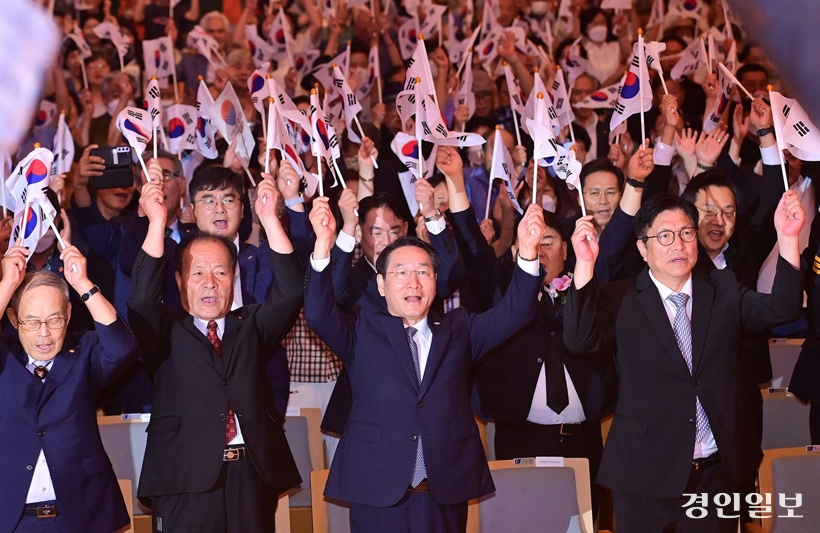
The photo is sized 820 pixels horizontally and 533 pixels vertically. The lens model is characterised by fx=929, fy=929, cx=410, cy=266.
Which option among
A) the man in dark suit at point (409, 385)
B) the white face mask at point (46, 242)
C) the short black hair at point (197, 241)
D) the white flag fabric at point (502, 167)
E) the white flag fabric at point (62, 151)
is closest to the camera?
the man in dark suit at point (409, 385)

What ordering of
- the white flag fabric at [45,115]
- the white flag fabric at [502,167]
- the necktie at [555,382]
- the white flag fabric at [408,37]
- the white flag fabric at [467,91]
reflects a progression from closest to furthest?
the necktie at [555,382]
the white flag fabric at [502,167]
the white flag fabric at [467,91]
the white flag fabric at [45,115]
the white flag fabric at [408,37]

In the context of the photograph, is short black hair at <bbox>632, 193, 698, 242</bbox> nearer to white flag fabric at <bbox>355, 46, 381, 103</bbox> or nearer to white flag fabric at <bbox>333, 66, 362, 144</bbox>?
white flag fabric at <bbox>333, 66, 362, 144</bbox>

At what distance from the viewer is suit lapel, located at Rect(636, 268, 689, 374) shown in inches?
120

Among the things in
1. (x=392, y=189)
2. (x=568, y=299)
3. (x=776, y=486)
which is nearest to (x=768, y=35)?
(x=568, y=299)

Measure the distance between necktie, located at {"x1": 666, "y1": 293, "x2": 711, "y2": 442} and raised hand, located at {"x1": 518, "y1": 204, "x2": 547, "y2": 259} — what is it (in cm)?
49

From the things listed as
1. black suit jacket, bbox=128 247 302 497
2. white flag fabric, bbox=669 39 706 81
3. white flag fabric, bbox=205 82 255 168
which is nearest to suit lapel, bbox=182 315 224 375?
black suit jacket, bbox=128 247 302 497

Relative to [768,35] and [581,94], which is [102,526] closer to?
[768,35]

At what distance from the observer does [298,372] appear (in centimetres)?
438

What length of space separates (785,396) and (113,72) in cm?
490

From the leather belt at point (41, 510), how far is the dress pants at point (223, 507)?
12.5 inches

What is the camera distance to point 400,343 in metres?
3.07

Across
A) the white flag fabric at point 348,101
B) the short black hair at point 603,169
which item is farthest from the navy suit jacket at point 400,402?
the white flag fabric at point 348,101

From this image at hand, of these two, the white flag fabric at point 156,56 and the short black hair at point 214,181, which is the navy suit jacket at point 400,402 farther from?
the white flag fabric at point 156,56

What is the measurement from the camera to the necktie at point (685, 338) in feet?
9.92
